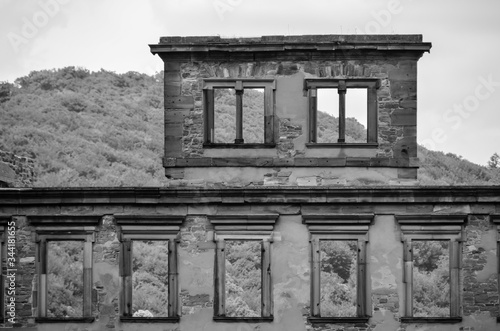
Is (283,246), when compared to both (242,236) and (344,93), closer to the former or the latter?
(242,236)

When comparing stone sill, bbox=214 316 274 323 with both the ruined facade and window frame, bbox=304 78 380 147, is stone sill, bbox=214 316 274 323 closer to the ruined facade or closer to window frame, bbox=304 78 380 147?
the ruined facade

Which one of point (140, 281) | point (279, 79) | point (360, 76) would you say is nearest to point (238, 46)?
point (279, 79)

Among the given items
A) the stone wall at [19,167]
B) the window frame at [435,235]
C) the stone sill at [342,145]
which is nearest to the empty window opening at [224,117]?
the stone wall at [19,167]

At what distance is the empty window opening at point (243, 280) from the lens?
40469 mm

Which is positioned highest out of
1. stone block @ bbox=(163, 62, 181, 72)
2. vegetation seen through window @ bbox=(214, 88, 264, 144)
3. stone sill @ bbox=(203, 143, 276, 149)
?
vegetation seen through window @ bbox=(214, 88, 264, 144)

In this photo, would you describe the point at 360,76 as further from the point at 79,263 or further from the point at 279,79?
the point at 79,263

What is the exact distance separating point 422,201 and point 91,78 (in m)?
64.9

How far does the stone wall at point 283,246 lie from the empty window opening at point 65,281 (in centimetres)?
1451

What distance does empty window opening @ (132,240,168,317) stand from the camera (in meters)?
40.9

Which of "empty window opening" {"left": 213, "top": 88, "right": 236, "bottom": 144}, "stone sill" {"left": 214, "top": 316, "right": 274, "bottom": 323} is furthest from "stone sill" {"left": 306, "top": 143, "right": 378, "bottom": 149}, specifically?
"empty window opening" {"left": 213, "top": 88, "right": 236, "bottom": 144}

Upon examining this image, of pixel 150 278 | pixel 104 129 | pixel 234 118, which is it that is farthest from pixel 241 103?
pixel 104 129

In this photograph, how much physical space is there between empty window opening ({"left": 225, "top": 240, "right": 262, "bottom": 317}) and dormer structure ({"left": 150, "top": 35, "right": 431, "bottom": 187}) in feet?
45.3

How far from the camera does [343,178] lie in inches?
975

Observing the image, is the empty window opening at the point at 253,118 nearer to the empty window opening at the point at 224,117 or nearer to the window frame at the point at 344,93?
the empty window opening at the point at 224,117
